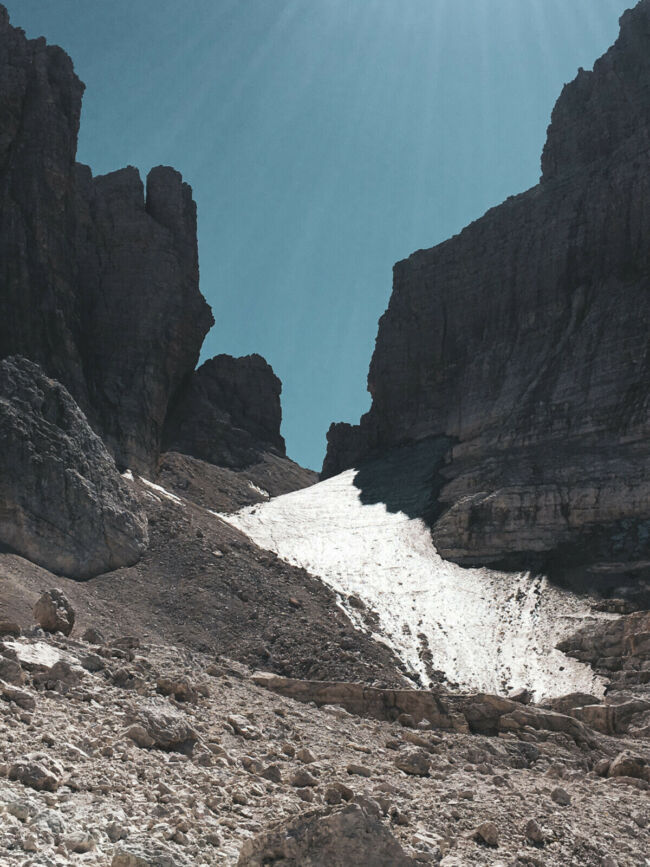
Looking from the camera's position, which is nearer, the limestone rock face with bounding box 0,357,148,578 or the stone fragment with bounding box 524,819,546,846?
the stone fragment with bounding box 524,819,546,846

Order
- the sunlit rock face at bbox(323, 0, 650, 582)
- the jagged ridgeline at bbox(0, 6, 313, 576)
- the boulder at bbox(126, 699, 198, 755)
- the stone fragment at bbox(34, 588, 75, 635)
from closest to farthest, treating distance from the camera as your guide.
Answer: the boulder at bbox(126, 699, 198, 755)
the stone fragment at bbox(34, 588, 75, 635)
the jagged ridgeline at bbox(0, 6, 313, 576)
the sunlit rock face at bbox(323, 0, 650, 582)

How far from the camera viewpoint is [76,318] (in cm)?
5388

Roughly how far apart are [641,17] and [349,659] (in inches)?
2413

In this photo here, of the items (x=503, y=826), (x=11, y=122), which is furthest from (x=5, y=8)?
(x=503, y=826)

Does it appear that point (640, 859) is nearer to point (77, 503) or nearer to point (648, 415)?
point (77, 503)

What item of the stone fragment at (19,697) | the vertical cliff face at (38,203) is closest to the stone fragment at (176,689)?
the stone fragment at (19,697)

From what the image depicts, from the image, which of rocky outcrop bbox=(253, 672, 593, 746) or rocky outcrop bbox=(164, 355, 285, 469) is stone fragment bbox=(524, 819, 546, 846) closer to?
rocky outcrop bbox=(253, 672, 593, 746)

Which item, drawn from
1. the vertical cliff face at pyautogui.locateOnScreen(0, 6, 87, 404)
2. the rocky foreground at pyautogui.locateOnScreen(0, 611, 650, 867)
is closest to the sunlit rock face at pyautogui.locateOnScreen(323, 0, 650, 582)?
the vertical cliff face at pyautogui.locateOnScreen(0, 6, 87, 404)

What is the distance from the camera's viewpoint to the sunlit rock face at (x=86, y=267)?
1969 inches

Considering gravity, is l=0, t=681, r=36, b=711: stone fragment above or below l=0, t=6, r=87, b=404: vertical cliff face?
below

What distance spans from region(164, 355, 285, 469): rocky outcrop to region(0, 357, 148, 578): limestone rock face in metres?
33.9

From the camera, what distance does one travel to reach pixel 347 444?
84.7 m

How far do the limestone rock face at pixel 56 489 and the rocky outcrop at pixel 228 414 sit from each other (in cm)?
3392

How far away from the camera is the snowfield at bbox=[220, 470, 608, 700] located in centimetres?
3444
